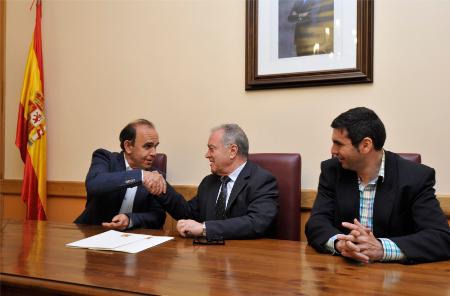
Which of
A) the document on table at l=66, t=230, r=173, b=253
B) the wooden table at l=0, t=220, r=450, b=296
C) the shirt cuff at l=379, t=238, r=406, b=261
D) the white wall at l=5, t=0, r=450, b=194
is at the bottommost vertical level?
the document on table at l=66, t=230, r=173, b=253

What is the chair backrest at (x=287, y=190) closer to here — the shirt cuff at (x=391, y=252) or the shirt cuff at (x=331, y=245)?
the shirt cuff at (x=331, y=245)

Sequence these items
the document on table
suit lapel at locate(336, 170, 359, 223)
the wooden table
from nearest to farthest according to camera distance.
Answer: the wooden table → the document on table → suit lapel at locate(336, 170, 359, 223)

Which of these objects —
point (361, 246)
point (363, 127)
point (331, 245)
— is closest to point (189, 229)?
point (331, 245)

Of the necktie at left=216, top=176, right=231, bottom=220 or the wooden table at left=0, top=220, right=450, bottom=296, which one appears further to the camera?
the necktie at left=216, top=176, right=231, bottom=220

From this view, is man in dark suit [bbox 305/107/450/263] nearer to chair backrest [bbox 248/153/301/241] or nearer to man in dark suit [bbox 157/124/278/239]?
man in dark suit [bbox 157/124/278/239]

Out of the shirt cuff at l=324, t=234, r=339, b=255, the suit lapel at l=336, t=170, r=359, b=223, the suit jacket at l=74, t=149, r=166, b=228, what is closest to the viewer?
the shirt cuff at l=324, t=234, r=339, b=255

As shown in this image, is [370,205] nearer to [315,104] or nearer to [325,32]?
[315,104]

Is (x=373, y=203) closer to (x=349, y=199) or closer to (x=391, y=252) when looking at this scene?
(x=349, y=199)

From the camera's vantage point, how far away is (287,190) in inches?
97.1

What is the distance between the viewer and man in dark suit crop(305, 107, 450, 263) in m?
1.57

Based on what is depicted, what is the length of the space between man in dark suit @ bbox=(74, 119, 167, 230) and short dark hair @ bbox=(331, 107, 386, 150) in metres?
1.06

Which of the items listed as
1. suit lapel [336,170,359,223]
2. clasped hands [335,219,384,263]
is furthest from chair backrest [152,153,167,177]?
clasped hands [335,219,384,263]

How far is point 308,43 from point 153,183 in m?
1.30

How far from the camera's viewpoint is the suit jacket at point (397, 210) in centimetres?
160
